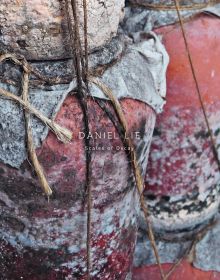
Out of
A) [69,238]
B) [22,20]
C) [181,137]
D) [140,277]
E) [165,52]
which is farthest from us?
[140,277]

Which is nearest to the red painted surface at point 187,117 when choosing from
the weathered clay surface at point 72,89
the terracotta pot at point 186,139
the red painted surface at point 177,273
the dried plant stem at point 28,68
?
the terracotta pot at point 186,139

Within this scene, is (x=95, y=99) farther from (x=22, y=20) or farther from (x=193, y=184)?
(x=193, y=184)

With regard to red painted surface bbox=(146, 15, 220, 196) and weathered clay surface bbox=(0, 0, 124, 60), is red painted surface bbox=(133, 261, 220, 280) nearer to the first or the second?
red painted surface bbox=(146, 15, 220, 196)

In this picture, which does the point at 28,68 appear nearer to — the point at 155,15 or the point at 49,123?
the point at 49,123

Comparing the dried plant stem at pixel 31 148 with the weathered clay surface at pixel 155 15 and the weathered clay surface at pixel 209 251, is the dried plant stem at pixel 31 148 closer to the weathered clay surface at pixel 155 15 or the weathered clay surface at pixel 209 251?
the weathered clay surface at pixel 155 15

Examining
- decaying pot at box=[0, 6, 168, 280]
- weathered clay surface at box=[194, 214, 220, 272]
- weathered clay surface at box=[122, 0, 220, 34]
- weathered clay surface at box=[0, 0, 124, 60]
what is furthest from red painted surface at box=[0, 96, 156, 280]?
weathered clay surface at box=[194, 214, 220, 272]

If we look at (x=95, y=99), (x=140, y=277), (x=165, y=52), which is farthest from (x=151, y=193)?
(x=95, y=99)
